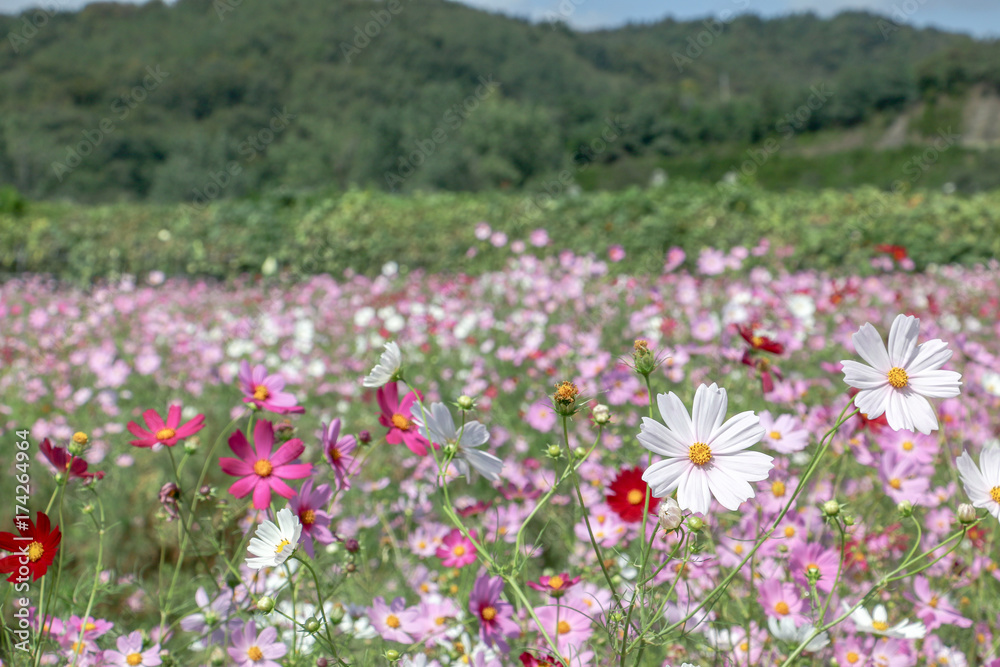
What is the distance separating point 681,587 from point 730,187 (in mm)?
6215

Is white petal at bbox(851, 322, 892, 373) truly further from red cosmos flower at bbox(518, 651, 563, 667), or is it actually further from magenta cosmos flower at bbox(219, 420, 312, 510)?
magenta cosmos flower at bbox(219, 420, 312, 510)

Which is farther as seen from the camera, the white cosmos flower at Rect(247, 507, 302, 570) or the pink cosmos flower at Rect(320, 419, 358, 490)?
the pink cosmos flower at Rect(320, 419, 358, 490)

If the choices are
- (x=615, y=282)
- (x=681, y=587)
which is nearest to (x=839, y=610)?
(x=681, y=587)

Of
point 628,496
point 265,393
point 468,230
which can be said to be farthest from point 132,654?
point 468,230

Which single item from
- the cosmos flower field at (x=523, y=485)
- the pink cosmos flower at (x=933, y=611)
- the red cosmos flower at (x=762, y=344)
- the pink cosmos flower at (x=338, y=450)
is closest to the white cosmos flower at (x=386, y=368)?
the cosmos flower field at (x=523, y=485)

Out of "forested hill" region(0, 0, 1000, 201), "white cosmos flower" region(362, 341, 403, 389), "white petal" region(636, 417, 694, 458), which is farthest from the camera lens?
"forested hill" region(0, 0, 1000, 201)

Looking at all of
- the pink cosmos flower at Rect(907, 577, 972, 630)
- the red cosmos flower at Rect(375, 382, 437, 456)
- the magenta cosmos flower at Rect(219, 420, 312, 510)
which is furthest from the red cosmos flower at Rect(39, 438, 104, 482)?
the pink cosmos flower at Rect(907, 577, 972, 630)

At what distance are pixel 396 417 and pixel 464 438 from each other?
0.16 meters

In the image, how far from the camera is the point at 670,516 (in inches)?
26.2

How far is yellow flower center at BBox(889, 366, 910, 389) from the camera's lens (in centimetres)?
71

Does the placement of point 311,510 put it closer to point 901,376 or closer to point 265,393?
point 265,393

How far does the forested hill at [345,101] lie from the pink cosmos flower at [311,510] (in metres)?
9.54

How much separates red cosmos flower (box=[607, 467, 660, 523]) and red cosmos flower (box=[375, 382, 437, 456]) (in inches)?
13.9

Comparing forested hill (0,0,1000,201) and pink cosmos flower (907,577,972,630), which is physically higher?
pink cosmos flower (907,577,972,630)
